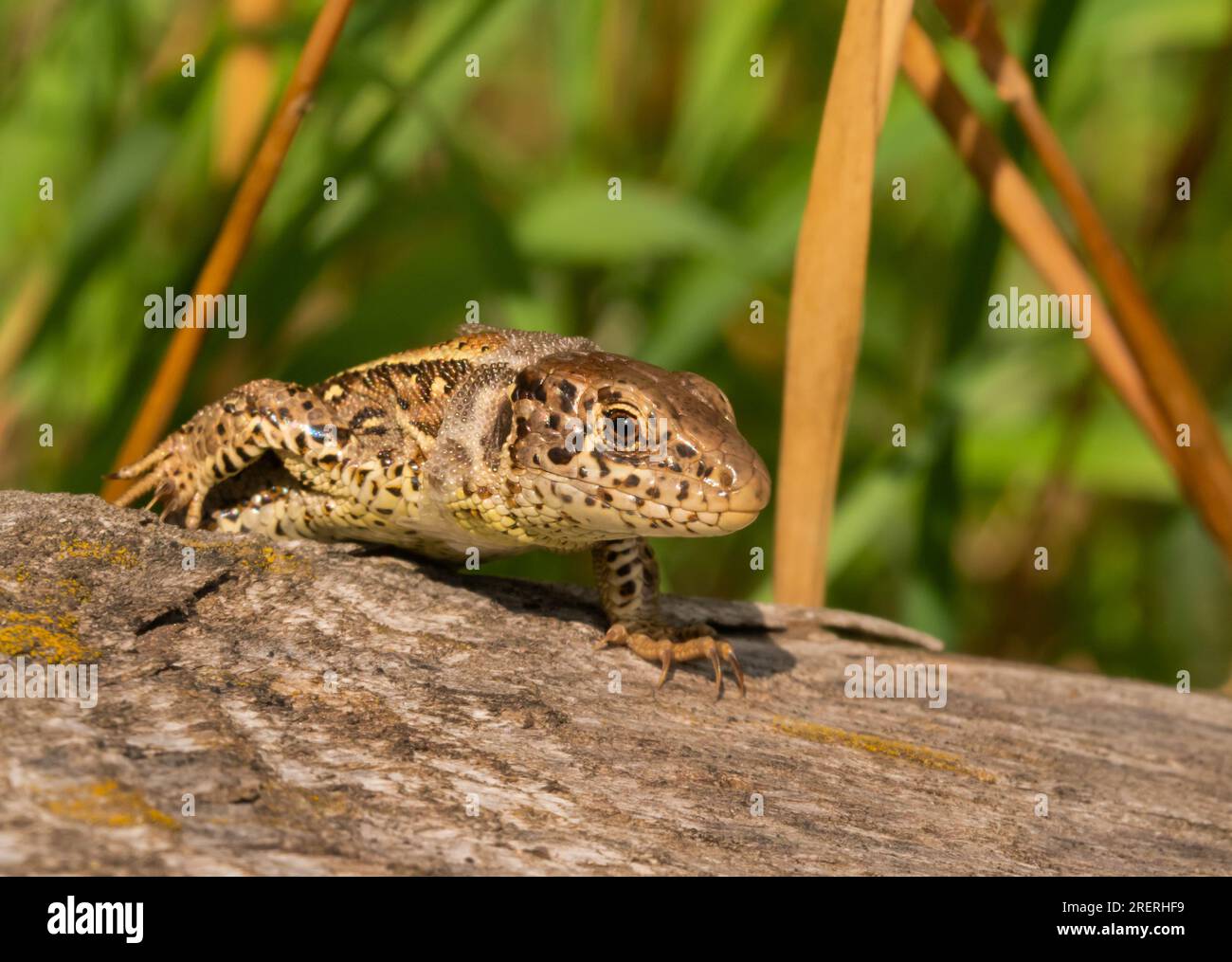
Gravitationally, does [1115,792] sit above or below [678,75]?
below

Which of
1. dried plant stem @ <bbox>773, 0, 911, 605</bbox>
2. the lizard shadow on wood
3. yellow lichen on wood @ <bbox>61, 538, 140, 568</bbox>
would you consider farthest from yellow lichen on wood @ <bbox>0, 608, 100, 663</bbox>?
dried plant stem @ <bbox>773, 0, 911, 605</bbox>

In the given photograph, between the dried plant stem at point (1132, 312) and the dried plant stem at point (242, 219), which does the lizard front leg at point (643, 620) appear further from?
the dried plant stem at point (1132, 312)

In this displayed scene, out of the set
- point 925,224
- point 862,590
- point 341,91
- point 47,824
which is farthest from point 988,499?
point 47,824

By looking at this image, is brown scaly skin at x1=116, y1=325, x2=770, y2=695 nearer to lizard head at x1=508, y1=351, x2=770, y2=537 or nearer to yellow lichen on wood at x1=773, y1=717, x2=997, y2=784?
lizard head at x1=508, y1=351, x2=770, y2=537

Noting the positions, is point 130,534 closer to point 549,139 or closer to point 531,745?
point 531,745

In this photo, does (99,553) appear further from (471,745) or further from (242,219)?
(242,219)

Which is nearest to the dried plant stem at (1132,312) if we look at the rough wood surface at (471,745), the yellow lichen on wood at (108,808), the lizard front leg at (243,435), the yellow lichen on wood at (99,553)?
the rough wood surface at (471,745)
